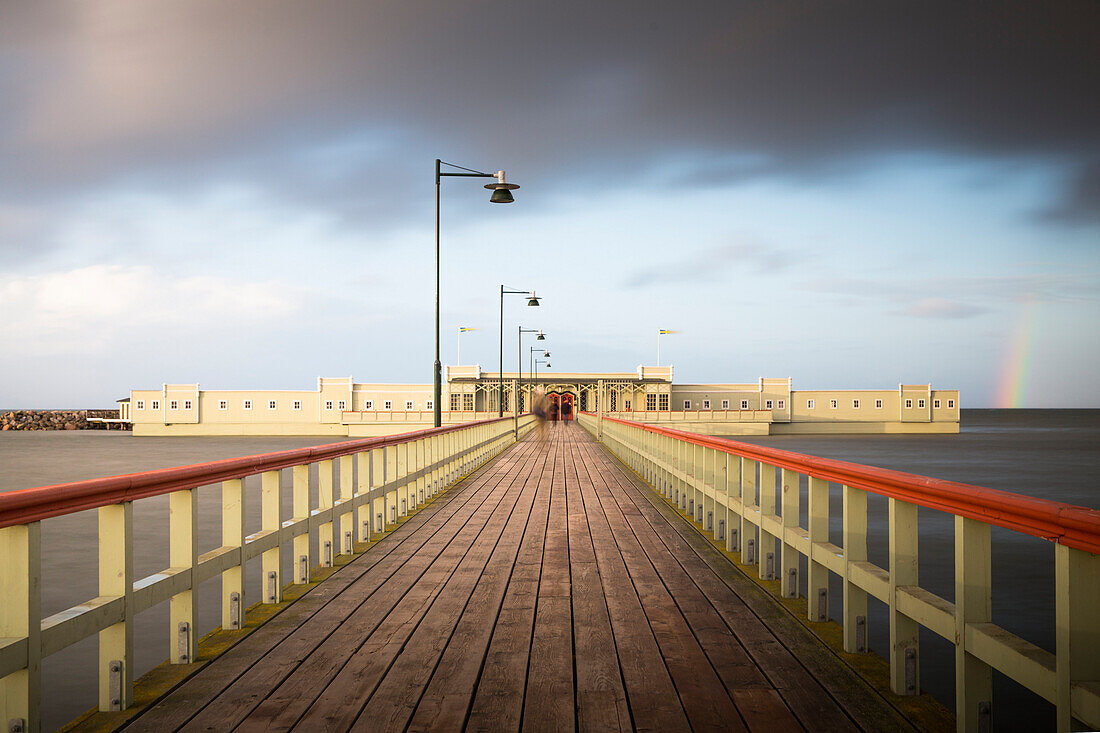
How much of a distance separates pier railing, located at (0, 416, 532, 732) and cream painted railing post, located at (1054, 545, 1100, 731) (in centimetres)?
359

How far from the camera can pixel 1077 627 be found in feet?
8.85

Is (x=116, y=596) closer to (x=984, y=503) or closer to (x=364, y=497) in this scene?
(x=984, y=503)

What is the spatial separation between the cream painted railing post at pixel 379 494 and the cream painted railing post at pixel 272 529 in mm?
3029

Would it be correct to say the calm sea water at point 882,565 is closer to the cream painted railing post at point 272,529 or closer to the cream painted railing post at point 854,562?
the cream painted railing post at point 854,562

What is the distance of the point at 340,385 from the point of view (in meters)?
80.1

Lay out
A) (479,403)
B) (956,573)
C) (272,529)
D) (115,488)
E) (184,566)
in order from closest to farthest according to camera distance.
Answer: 1. (956,573)
2. (115,488)
3. (184,566)
4. (272,529)
5. (479,403)

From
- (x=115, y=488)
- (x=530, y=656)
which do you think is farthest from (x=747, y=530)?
(x=115, y=488)

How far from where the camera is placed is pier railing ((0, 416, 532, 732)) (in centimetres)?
320

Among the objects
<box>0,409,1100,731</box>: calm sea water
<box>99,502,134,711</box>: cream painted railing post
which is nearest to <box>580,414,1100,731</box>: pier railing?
<box>0,409,1100,731</box>: calm sea water

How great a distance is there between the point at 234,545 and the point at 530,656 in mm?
1996

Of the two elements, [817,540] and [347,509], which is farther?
[347,509]

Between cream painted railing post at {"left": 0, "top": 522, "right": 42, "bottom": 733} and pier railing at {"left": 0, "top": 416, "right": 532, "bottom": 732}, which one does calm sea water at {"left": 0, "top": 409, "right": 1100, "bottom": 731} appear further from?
cream painted railing post at {"left": 0, "top": 522, "right": 42, "bottom": 733}

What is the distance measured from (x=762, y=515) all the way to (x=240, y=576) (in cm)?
397

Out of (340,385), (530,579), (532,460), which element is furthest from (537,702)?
(340,385)
